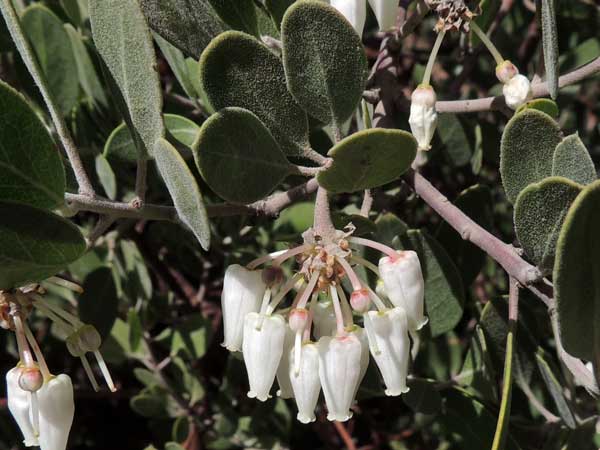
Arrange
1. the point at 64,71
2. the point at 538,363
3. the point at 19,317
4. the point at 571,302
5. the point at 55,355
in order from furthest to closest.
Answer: the point at 55,355 < the point at 64,71 < the point at 538,363 < the point at 19,317 < the point at 571,302

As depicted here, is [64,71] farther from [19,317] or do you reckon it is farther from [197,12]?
[19,317]

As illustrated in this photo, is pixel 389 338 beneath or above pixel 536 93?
beneath

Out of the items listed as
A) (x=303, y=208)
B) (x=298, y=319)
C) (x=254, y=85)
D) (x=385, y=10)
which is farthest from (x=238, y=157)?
(x=303, y=208)

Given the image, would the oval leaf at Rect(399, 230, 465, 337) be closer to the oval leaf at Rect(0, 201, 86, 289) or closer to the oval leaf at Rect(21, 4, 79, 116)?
the oval leaf at Rect(0, 201, 86, 289)

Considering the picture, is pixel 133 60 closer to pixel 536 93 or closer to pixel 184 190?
pixel 184 190

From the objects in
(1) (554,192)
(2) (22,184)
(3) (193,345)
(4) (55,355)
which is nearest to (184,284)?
(3) (193,345)

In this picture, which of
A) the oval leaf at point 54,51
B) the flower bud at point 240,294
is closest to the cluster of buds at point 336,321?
the flower bud at point 240,294
